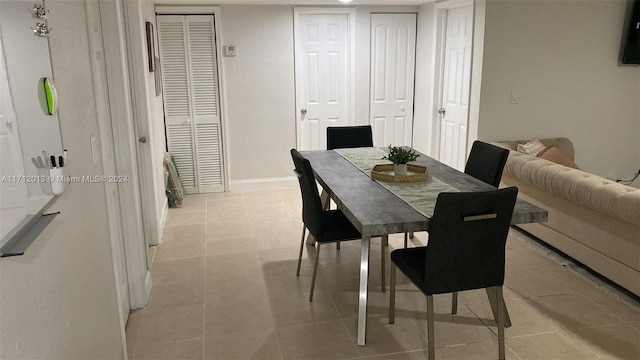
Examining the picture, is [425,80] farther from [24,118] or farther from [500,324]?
[24,118]

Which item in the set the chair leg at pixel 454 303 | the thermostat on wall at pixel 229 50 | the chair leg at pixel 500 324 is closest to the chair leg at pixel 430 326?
the chair leg at pixel 500 324

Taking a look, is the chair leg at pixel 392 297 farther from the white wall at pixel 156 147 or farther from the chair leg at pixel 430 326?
the white wall at pixel 156 147

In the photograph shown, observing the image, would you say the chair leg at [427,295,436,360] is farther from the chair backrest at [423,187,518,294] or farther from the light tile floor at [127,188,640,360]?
the light tile floor at [127,188,640,360]

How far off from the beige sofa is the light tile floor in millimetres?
144

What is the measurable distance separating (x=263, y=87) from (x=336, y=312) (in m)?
3.24

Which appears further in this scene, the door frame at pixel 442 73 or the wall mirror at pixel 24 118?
the door frame at pixel 442 73

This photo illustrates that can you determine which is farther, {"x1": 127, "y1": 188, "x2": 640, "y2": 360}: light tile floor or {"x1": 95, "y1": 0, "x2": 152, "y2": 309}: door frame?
{"x1": 95, "y1": 0, "x2": 152, "y2": 309}: door frame

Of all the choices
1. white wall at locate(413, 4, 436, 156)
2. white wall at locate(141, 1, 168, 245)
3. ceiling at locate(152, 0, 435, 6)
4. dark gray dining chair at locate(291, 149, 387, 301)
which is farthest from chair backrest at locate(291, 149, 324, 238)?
white wall at locate(413, 4, 436, 156)

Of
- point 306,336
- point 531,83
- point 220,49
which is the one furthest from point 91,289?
point 531,83

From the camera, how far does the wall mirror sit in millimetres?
1150

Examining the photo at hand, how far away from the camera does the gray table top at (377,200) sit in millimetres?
2338

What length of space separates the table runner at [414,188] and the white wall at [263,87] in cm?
207

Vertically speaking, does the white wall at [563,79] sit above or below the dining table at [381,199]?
above

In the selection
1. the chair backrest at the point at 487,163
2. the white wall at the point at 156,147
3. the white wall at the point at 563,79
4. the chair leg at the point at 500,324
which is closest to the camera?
the chair leg at the point at 500,324
